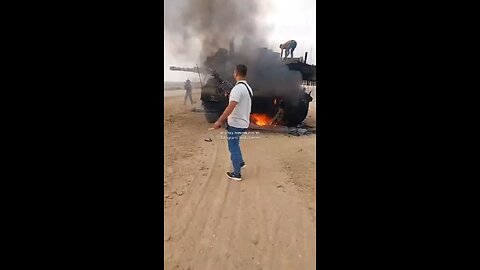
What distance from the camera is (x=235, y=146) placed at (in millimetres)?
2350

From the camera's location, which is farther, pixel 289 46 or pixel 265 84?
pixel 265 84

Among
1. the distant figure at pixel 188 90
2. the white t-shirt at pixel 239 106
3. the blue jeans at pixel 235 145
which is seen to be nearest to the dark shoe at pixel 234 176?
the blue jeans at pixel 235 145

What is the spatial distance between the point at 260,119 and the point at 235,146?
42 centimetres

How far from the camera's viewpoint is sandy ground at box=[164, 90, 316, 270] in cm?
190

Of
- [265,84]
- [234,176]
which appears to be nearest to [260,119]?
[265,84]

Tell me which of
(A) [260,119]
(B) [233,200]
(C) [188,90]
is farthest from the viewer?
(A) [260,119]

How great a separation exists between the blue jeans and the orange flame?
240mm

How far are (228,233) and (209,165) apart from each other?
1.99 ft

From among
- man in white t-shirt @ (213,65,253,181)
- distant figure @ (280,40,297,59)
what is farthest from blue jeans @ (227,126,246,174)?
distant figure @ (280,40,297,59)

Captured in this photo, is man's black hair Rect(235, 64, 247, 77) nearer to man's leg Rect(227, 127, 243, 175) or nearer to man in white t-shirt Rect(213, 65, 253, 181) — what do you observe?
man in white t-shirt Rect(213, 65, 253, 181)

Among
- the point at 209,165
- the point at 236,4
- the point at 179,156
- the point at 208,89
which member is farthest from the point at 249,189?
the point at 236,4

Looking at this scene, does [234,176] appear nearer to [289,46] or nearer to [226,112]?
[226,112]

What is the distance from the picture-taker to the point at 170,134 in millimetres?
2348

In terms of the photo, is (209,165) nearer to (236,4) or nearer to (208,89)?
(208,89)
